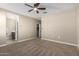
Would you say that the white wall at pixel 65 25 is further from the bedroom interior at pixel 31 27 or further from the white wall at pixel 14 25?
the white wall at pixel 14 25

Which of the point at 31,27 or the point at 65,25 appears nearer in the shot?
the point at 31,27

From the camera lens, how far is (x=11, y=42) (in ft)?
8.50

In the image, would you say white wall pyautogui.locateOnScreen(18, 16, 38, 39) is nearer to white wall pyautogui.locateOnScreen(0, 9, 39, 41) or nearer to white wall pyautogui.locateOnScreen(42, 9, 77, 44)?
white wall pyautogui.locateOnScreen(0, 9, 39, 41)

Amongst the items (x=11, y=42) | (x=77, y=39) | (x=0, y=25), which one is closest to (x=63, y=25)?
(x=77, y=39)

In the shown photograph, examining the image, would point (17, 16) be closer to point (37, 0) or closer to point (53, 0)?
point (37, 0)

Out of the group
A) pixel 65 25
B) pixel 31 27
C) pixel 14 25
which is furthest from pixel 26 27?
pixel 65 25

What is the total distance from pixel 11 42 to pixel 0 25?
2.06 feet

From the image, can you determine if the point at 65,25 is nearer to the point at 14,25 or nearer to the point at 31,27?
the point at 31,27

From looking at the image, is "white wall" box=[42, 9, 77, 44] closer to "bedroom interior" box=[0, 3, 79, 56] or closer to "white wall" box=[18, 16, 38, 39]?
"bedroom interior" box=[0, 3, 79, 56]

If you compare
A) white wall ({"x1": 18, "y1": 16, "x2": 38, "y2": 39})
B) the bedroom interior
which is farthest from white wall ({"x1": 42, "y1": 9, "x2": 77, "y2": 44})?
white wall ({"x1": 18, "y1": 16, "x2": 38, "y2": 39})

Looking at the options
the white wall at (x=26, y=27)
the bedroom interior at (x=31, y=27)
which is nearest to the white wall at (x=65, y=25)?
the bedroom interior at (x=31, y=27)

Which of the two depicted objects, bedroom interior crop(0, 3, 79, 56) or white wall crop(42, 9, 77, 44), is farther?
white wall crop(42, 9, 77, 44)

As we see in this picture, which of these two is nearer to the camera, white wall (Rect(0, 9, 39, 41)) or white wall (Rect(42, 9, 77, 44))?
white wall (Rect(0, 9, 39, 41))

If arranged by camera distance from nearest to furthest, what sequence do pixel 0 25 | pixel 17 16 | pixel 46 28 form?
1. pixel 0 25
2. pixel 17 16
3. pixel 46 28
